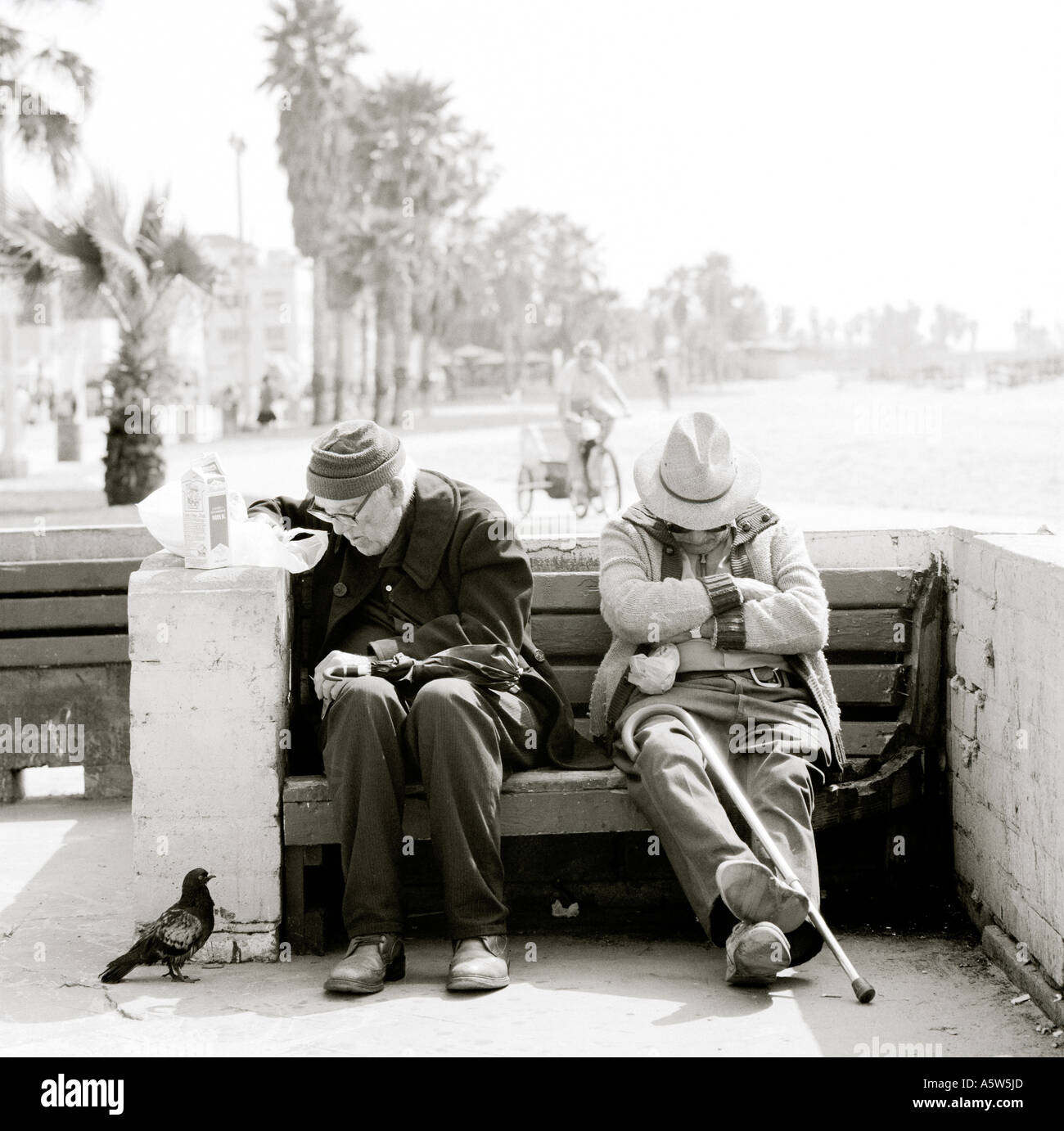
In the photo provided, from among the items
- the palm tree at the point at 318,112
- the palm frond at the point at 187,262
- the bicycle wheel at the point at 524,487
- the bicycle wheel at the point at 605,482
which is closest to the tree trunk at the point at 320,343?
the palm tree at the point at 318,112

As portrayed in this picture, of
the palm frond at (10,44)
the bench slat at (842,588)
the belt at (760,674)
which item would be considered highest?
the palm frond at (10,44)

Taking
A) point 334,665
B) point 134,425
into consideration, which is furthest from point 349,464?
point 134,425

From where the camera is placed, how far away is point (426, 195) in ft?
150

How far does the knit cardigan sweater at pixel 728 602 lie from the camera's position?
13.7 feet

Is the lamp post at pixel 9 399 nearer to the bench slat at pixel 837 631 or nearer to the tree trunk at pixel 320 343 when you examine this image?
the bench slat at pixel 837 631

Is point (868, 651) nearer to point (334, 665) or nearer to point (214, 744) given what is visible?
point (334, 665)

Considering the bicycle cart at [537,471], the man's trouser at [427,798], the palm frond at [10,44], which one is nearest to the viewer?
the man's trouser at [427,798]

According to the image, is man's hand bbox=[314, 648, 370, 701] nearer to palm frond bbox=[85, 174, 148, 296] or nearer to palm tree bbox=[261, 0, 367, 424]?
palm frond bbox=[85, 174, 148, 296]

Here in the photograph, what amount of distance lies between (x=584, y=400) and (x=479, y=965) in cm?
1258

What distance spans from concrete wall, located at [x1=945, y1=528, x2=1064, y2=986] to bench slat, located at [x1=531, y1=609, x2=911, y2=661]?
166 mm

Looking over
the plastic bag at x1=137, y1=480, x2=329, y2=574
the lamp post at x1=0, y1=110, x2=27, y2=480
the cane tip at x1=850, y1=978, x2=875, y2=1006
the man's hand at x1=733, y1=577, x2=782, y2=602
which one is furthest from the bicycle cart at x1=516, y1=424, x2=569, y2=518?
the cane tip at x1=850, y1=978, x2=875, y2=1006

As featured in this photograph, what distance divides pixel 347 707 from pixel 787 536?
137cm

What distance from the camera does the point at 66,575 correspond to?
231 inches

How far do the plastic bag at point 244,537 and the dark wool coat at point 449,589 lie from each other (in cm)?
11
